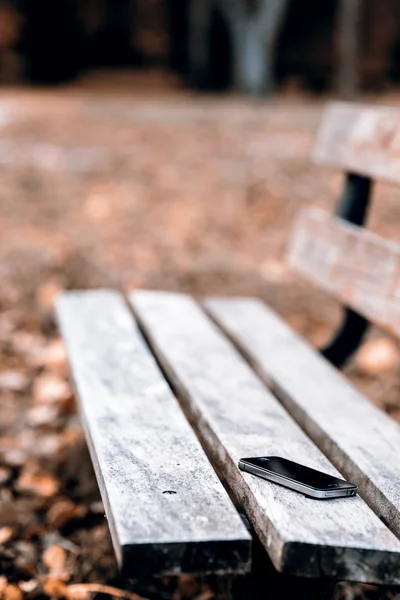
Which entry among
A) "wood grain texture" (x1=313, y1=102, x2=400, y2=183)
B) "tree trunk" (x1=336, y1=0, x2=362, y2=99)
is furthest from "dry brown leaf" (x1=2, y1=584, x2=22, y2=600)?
"tree trunk" (x1=336, y1=0, x2=362, y2=99)

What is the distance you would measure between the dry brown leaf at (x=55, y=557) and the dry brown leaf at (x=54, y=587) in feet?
0.13

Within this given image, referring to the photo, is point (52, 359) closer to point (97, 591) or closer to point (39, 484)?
point (39, 484)

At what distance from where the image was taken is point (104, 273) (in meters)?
3.20

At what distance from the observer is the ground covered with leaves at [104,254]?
1.86 meters

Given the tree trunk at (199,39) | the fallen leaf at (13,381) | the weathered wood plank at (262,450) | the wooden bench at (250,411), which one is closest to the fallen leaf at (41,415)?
the fallen leaf at (13,381)

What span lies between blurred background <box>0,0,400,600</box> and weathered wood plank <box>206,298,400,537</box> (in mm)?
438

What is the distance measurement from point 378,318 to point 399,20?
8.20 meters

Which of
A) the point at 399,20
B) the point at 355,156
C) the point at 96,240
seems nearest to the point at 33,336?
the point at 96,240

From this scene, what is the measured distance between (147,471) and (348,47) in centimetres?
794

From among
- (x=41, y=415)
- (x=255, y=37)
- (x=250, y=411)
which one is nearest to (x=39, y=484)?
(x=41, y=415)

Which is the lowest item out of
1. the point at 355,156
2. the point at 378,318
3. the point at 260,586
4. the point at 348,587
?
the point at 348,587

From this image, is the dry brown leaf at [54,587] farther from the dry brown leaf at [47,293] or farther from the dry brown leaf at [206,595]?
the dry brown leaf at [47,293]

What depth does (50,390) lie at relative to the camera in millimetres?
2529

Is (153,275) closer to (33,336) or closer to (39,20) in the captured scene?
(33,336)
